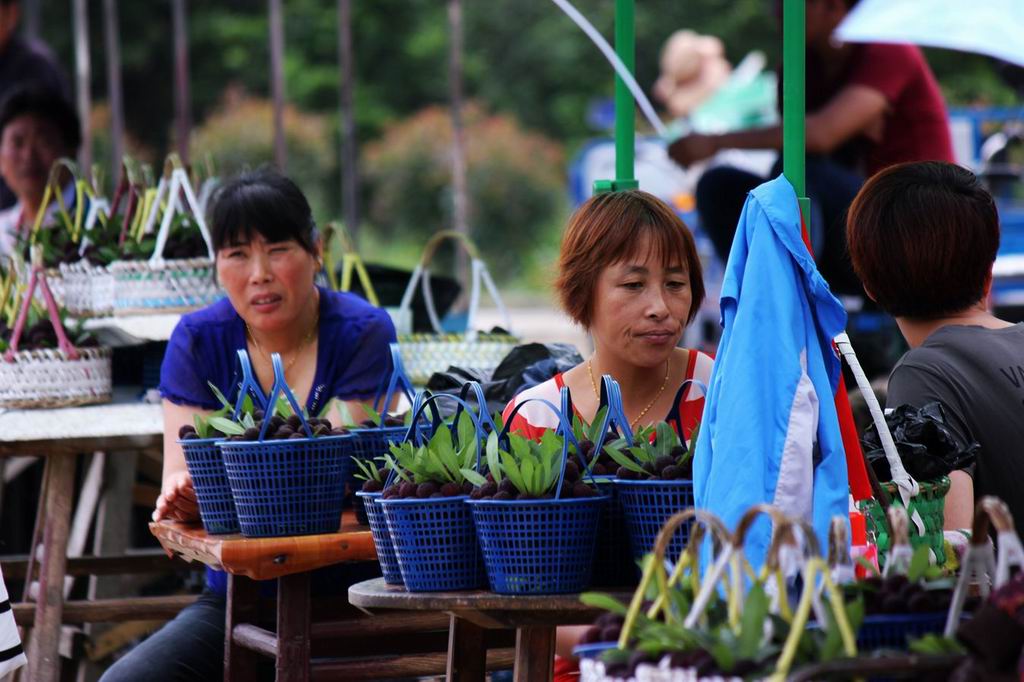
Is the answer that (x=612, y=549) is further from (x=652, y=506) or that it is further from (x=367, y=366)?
(x=367, y=366)

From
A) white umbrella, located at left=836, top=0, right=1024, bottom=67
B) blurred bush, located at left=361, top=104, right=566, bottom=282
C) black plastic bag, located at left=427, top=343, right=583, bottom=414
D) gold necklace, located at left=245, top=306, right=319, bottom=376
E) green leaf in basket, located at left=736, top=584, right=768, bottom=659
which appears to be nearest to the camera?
green leaf in basket, located at left=736, top=584, right=768, bottom=659

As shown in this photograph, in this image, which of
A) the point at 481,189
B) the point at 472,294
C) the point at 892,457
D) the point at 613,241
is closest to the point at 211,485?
the point at 613,241

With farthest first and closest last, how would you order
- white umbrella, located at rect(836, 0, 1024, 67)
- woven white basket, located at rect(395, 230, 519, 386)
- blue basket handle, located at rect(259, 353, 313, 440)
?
white umbrella, located at rect(836, 0, 1024, 67)
woven white basket, located at rect(395, 230, 519, 386)
blue basket handle, located at rect(259, 353, 313, 440)

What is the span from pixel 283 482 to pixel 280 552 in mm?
129

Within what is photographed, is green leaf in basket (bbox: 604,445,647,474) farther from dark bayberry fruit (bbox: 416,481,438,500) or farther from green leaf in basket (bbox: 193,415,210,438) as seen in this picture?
green leaf in basket (bbox: 193,415,210,438)

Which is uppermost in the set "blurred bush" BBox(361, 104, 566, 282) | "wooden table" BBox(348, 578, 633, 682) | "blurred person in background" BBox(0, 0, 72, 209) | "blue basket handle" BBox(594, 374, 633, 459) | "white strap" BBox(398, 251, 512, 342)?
"blurred bush" BBox(361, 104, 566, 282)

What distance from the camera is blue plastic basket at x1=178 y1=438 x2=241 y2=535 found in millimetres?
2998

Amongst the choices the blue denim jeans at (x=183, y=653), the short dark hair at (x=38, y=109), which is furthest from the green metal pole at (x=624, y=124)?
the short dark hair at (x=38, y=109)

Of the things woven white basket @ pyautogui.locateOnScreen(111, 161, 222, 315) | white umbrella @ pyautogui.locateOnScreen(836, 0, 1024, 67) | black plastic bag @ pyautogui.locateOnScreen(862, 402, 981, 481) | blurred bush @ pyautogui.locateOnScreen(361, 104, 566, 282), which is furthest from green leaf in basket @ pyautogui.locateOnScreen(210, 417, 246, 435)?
blurred bush @ pyautogui.locateOnScreen(361, 104, 566, 282)

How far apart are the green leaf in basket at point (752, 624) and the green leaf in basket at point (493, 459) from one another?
671 mm

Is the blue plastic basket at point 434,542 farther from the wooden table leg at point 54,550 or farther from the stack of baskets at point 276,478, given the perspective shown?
the wooden table leg at point 54,550

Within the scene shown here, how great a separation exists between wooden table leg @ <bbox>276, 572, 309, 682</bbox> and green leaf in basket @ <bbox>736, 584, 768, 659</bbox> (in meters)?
1.43

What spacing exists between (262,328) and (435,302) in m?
1.43

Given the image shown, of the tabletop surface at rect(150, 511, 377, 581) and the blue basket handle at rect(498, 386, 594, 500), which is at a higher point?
the blue basket handle at rect(498, 386, 594, 500)
